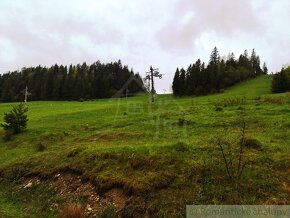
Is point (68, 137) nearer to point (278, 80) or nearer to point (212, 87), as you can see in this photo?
point (278, 80)

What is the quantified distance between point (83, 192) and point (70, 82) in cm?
10696

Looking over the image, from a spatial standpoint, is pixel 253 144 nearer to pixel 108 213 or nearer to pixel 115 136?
pixel 108 213

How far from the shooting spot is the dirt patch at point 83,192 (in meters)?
16.8

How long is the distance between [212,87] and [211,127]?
71238mm

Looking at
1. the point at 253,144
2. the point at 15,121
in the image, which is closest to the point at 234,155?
the point at 253,144

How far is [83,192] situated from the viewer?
1866 cm

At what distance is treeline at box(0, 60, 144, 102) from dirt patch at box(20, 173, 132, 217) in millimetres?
88236

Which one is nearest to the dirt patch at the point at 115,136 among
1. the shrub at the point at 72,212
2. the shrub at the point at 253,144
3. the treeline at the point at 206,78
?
the shrub at the point at 253,144

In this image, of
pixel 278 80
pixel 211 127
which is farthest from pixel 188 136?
pixel 278 80

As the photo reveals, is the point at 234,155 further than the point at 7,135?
No

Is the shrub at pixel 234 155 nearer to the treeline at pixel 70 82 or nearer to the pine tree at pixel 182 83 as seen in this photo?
the pine tree at pixel 182 83

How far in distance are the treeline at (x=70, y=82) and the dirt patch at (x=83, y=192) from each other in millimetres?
88236

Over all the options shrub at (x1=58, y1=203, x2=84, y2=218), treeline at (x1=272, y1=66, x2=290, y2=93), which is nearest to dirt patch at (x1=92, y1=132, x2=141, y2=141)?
shrub at (x1=58, y1=203, x2=84, y2=218)

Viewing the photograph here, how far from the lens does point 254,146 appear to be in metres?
20.8
